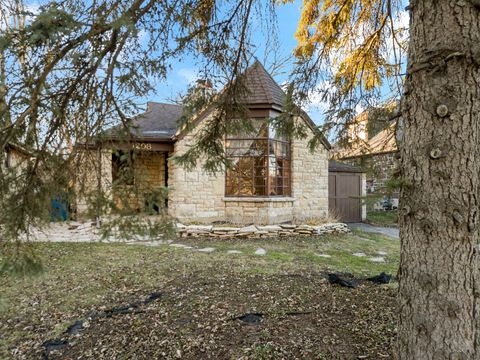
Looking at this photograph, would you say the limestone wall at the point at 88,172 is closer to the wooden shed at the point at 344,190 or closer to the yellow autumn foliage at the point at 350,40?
the yellow autumn foliage at the point at 350,40

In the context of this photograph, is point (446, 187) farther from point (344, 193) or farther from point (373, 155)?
point (344, 193)

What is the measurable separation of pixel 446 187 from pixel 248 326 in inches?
75.1

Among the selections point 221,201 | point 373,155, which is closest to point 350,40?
point 373,155

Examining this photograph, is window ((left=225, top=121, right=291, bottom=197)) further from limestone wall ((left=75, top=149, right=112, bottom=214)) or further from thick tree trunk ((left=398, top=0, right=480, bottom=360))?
thick tree trunk ((left=398, top=0, right=480, bottom=360))

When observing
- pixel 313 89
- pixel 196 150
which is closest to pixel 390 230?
pixel 313 89

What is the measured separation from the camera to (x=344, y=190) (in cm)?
1187

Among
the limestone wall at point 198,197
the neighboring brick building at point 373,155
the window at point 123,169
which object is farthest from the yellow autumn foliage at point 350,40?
the limestone wall at point 198,197

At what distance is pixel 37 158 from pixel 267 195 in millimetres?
6950

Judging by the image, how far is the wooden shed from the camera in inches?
455

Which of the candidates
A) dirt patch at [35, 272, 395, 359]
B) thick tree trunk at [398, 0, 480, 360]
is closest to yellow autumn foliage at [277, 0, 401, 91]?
thick tree trunk at [398, 0, 480, 360]

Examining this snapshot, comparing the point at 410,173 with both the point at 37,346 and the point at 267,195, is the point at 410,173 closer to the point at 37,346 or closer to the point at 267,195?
the point at 37,346

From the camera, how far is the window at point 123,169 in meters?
1.72

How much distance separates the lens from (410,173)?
187cm

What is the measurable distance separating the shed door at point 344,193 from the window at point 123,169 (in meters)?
10.3
